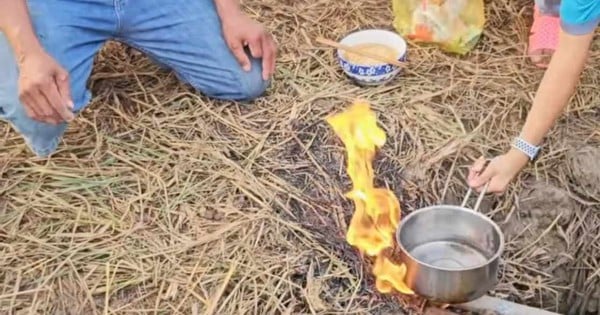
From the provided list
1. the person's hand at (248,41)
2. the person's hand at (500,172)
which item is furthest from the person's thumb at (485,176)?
the person's hand at (248,41)

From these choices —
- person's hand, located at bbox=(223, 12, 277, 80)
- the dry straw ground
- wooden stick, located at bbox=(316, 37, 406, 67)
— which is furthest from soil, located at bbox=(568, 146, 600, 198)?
person's hand, located at bbox=(223, 12, 277, 80)

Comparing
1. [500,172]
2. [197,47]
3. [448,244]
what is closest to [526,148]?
[500,172]

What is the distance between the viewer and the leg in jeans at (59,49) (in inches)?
97.6

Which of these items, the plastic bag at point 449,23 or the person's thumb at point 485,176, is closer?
the person's thumb at point 485,176

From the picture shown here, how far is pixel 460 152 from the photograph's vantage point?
8.14ft

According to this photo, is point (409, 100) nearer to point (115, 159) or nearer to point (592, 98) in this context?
point (592, 98)

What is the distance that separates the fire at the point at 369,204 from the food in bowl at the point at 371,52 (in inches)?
10.1

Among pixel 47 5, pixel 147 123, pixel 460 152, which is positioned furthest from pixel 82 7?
pixel 460 152

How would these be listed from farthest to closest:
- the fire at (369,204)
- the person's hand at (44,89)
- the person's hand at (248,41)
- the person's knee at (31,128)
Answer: the person's hand at (248,41) → the person's knee at (31,128) → the person's hand at (44,89) → the fire at (369,204)

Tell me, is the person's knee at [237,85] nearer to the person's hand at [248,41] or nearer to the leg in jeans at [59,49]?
the person's hand at [248,41]

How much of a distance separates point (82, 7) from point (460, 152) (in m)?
1.09

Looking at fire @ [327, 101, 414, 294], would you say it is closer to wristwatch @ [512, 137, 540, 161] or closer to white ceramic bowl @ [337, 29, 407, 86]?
white ceramic bowl @ [337, 29, 407, 86]

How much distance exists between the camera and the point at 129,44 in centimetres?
276

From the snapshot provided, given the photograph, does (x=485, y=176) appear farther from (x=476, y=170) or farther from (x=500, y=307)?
(x=500, y=307)
